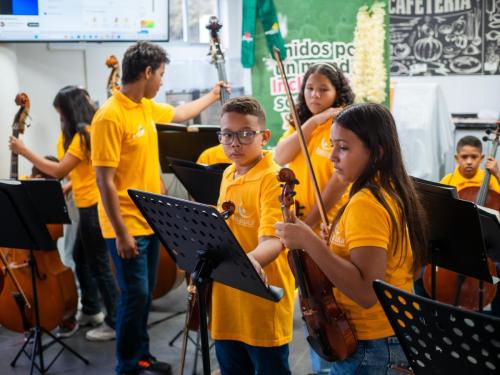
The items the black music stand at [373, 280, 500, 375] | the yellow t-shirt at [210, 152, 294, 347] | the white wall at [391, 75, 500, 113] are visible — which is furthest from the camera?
the white wall at [391, 75, 500, 113]

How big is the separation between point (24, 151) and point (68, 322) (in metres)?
1.10

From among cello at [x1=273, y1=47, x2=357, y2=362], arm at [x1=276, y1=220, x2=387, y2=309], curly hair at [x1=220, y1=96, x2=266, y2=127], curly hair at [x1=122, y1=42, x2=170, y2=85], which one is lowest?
cello at [x1=273, y1=47, x2=357, y2=362]

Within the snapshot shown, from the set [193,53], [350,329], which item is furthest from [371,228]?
[193,53]

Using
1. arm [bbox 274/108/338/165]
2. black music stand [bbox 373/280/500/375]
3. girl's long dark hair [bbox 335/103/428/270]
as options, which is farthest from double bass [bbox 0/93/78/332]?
black music stand [bbox 373/280/500/375]

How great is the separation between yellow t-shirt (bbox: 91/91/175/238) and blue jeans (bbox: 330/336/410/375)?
1.56m

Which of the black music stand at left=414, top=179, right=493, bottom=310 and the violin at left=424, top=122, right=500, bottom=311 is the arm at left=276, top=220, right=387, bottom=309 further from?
the violin at left=424, top=122, right=500, bottom=311

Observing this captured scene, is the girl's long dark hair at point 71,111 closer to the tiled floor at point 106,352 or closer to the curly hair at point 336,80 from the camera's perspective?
the tiled floor at point 106,352

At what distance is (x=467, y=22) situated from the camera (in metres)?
6.02

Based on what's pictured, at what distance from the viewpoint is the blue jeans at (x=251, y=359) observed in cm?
226

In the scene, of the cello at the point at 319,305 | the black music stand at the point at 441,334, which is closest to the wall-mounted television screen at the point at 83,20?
the cello at the point at 319,305

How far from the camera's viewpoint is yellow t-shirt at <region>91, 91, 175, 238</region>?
3020 millimetres

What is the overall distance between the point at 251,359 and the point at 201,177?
982mm

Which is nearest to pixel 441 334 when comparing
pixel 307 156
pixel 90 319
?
pixel 307 156

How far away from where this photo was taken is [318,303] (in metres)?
1.87
